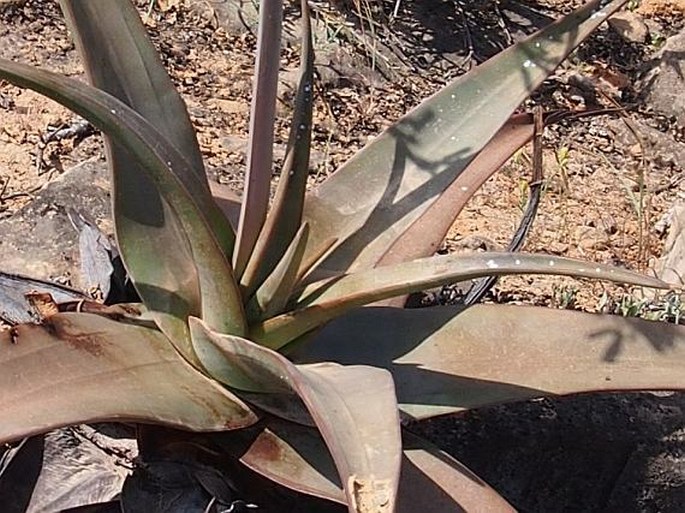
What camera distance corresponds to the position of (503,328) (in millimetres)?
1429

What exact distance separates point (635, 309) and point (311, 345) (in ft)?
2.40

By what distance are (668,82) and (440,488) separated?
195 centimetres

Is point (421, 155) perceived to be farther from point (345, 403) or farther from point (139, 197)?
point (345, 403)

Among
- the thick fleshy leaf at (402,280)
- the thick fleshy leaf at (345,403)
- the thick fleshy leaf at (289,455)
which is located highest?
the thick fleshy leaf at (402,280)

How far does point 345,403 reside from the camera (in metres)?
1.13

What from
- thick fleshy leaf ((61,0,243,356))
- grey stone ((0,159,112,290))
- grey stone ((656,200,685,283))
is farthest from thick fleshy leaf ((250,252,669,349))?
grey stone ((656,200,685,283))

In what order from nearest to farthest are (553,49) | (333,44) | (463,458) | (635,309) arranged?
(553,49) < (463,458) < (635,309) < (333,44)

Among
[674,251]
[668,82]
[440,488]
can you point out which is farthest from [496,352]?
[668,82]

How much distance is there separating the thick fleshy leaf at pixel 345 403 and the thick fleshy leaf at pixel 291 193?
114 mm

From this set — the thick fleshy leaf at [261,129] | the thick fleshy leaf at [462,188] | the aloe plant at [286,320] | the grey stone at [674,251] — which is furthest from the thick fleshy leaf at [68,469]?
the grey stone at [674,251]

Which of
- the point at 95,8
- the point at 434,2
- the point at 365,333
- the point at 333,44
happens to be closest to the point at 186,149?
the point at 95,8

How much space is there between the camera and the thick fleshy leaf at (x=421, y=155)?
147cm

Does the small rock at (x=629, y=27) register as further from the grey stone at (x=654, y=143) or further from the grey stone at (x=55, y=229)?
the grey stone at (x=55, y=229)

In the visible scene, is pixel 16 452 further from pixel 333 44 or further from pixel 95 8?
pixel 333 44
